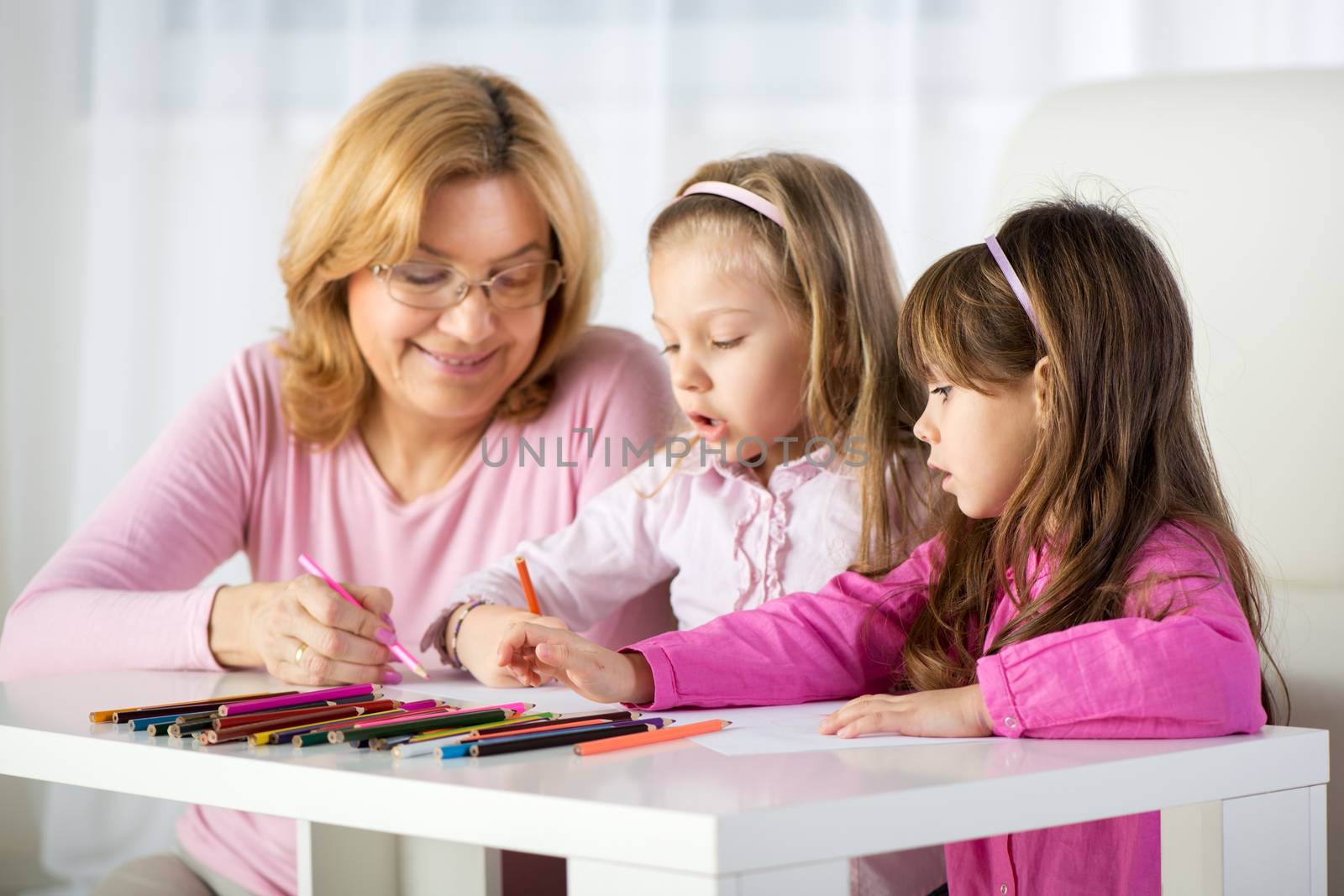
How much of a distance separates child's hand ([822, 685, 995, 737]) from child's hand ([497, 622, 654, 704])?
17cm

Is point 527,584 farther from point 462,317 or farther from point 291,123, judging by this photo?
point 291,123

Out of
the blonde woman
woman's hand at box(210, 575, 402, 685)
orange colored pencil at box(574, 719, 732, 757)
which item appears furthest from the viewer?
the blonde woman

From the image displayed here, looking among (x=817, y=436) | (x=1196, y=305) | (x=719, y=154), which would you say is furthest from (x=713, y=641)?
(x=719, y=154)

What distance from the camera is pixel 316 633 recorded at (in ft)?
3.64

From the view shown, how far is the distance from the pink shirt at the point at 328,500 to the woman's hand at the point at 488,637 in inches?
13.8

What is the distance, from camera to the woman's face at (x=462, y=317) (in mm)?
1435

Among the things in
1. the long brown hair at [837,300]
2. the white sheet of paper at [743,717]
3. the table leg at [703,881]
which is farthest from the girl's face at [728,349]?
the table leg at [703,881]

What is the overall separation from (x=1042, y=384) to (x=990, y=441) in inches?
2.3

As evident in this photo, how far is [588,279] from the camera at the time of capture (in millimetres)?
1566

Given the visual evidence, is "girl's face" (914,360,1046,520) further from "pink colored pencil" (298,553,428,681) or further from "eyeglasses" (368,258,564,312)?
"eyeglasses" (368,258,564,312)

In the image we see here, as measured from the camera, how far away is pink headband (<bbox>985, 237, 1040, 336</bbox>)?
99cm

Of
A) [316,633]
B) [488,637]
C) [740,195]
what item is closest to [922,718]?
[488,637]

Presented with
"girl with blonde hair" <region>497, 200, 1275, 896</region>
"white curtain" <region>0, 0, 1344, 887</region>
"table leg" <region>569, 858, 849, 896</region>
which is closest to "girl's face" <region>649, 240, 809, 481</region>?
"girl with blonde hair" <region>497, 200, 1275, 896</region>

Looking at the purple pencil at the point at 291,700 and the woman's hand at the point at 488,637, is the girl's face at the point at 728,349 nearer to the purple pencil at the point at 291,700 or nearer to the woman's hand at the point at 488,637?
the woman's hand at the point at 488,637
